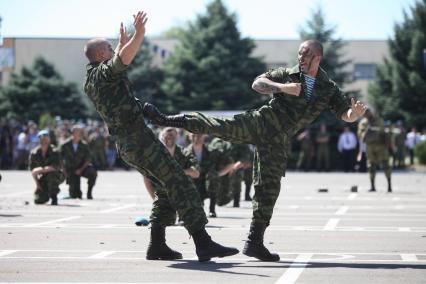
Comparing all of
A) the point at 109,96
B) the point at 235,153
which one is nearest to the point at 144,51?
the point at 235,153

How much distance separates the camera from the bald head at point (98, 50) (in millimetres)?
9711

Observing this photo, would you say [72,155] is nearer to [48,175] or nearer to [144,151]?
[48,175]

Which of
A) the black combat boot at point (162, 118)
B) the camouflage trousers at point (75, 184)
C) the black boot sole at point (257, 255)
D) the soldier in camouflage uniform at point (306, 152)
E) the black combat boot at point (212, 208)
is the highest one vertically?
the black combat boot at point (162, 118)

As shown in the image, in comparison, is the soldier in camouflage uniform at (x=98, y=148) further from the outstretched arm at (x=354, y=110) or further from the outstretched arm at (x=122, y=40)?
the outstretched arm at (x=122, y=40)

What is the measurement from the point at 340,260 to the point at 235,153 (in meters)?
10.0

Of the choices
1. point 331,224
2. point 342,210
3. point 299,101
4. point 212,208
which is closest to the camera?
point 299,101

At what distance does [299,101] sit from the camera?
988 centimetres

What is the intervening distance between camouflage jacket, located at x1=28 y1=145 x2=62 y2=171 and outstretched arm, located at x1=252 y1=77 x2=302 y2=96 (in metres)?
11.7

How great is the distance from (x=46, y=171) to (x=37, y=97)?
40.6m

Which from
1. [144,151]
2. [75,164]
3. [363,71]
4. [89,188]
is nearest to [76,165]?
[75,164]

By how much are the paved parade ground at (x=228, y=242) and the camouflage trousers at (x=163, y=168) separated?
49cm

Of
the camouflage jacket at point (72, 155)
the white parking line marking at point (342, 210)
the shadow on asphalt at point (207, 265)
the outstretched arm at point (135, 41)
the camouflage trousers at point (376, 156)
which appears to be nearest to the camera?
the outstretched arm at point (135, 41)

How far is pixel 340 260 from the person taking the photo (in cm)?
984

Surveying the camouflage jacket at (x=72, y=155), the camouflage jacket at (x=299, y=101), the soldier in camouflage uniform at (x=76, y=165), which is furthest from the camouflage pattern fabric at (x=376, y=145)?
the camouflage jacket at (x=299, y=101)
